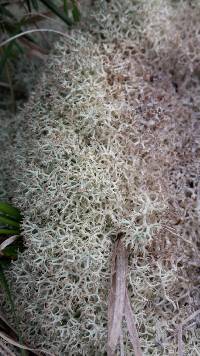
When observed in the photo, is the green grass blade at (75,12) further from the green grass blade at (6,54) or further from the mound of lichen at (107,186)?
the green grass blade at (6,54)

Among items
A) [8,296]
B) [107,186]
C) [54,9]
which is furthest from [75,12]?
[8,296]

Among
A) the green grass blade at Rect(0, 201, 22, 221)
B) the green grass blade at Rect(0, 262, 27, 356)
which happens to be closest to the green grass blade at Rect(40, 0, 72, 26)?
the green grass blade at Rect(0, 201, 22, 221)

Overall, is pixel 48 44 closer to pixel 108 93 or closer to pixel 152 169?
pixel 108 93

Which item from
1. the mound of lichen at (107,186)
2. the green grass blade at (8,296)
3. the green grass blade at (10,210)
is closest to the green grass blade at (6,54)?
the mound of lichen at (107,186)

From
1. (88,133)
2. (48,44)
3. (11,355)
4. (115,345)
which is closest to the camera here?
(115,345)

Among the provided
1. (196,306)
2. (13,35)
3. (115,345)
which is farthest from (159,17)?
(115,345)

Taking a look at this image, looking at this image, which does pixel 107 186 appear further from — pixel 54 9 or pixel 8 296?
pixel 54 9
